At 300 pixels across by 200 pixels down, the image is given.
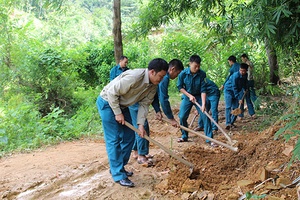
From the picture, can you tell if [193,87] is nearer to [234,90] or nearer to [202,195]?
[234,90]

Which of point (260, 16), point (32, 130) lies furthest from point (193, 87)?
point (32, 130)

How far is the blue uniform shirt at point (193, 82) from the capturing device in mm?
5367

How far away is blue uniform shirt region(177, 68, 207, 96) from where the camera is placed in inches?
211

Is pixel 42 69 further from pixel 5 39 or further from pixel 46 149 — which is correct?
pixel 46 149

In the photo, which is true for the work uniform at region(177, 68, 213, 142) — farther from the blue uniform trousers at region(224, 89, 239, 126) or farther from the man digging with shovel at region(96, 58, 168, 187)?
the man digging with shovel at region(96, 58, 168, 187)

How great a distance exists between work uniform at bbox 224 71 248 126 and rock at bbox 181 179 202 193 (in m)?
3.79

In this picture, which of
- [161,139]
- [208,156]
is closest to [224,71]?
[161,139]

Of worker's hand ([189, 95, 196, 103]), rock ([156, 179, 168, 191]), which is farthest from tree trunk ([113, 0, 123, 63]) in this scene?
rock ([156, 179, 168, 191])

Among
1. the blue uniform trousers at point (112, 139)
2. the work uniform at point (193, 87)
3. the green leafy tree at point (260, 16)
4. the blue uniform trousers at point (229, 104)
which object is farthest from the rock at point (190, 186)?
the blue uniform trousers at point (229, 104)

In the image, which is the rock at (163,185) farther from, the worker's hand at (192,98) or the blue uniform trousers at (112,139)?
the worker's hand at (192,98)

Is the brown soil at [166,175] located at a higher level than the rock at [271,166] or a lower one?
lower

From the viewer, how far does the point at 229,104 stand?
700 centimetres

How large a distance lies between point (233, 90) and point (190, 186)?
415 centimetres

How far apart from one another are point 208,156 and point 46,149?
3165mm
